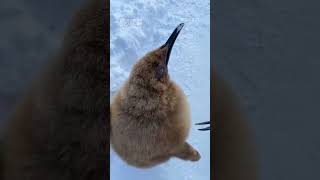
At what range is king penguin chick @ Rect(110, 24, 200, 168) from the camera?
6.94ft

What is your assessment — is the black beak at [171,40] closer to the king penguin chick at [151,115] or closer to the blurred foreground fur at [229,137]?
the king penguin chick at [151,115]

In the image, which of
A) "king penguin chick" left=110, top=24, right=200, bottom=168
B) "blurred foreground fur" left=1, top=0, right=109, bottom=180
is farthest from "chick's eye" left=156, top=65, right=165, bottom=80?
"blurred foreground fur" left=1, top=0, right=109, bottom=180

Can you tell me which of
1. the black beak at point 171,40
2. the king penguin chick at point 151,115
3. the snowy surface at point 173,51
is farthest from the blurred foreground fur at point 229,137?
the black beak at point 171,40

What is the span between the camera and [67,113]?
203 centimetres

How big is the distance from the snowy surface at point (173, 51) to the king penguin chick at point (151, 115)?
0.12 ft

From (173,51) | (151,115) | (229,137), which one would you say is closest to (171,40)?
(173,51)

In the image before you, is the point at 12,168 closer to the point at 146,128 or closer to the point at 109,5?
the point at 146,128

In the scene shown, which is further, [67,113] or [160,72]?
[160,72]

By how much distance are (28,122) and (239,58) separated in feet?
4.02

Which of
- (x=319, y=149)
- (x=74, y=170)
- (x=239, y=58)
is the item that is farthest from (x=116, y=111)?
(x=319, y=149)

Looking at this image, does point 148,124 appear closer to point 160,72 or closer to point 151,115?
point 151,115

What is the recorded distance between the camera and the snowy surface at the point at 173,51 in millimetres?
2090

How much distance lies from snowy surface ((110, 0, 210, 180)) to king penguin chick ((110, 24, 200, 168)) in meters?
0.04

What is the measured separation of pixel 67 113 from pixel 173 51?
67cm
